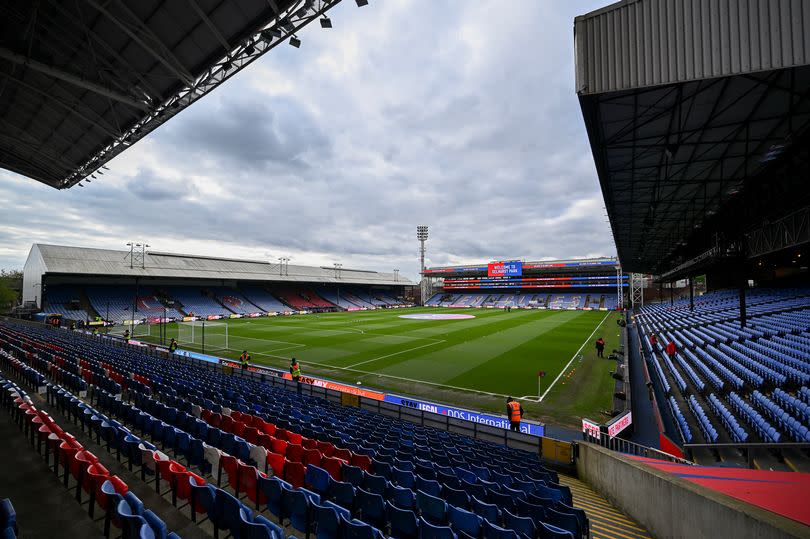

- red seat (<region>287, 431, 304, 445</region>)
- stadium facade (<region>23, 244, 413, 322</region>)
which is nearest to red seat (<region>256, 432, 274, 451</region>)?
red seat (<region>287, 431, 304, 445</region>)

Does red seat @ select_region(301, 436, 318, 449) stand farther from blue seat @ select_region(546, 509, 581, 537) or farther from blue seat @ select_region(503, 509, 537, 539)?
blue seat @ select_region(546, 509, 581, 537)

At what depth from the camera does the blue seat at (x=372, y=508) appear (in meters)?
4.71

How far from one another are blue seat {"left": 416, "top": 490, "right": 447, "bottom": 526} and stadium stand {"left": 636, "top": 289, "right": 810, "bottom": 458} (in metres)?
8.07

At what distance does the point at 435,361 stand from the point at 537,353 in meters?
8.35

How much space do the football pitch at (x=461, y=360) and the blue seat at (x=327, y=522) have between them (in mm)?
12170

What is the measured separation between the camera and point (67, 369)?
13.2 metres

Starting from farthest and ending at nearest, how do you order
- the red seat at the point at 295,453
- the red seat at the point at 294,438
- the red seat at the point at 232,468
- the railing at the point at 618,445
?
the railing at the point at 618,445 → the red seat at the point at 294,438 → the red seat at the point at 295,453 → the red seat at the point at 232,468

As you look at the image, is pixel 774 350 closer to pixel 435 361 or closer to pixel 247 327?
pixel 435 361

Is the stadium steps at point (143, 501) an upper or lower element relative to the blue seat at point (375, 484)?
lower

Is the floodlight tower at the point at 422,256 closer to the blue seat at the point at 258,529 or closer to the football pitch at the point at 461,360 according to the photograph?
the football pitch at the point at 461,360

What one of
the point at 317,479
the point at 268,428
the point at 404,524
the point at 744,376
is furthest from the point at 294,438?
Answer: the point at 744,376

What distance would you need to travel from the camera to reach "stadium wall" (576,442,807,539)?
3586mm

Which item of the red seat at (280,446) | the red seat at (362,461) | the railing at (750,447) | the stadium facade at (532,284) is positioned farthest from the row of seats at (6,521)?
the stadium facade at (532,284)

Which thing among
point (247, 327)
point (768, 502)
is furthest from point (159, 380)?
point (247, 327)
